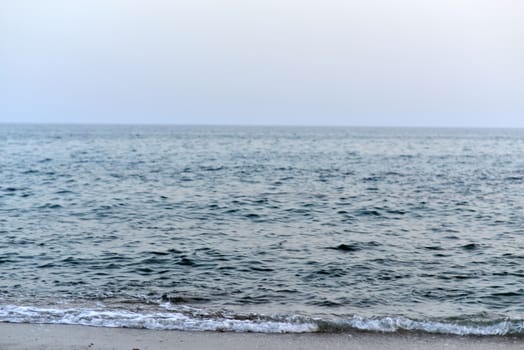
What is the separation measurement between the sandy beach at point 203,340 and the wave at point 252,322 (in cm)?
21

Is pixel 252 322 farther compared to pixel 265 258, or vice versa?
pixel 265 258

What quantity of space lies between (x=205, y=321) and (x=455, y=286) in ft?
17.8

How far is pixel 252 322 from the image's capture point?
8867mm

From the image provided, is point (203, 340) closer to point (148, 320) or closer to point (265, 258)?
point (148, 320)

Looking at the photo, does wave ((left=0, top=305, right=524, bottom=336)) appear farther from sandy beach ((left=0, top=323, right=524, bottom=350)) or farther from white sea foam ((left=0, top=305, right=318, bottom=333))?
sandy beach ((left=0, top=323, right=524, bottom=350))

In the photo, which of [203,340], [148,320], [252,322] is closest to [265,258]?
[252,322]

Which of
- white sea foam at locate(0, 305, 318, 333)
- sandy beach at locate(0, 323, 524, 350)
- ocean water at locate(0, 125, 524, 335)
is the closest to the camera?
sandy beach at locate(0, 323, 524, 350)

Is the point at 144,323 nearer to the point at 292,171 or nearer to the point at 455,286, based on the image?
the point at 455,286

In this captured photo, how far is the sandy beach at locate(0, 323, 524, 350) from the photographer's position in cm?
776

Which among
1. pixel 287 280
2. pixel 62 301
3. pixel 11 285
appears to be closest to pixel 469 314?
pixel 287 280

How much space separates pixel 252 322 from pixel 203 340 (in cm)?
106

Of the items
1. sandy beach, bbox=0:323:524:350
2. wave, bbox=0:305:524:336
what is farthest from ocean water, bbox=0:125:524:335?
sandy beach, bbox=0:323:524:350

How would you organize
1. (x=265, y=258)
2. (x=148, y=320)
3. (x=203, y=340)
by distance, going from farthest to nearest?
(x=265, y=258) → (x=148, y=320) → (x=203, y=340)

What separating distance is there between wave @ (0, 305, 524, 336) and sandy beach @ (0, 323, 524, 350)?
213 millimetres
